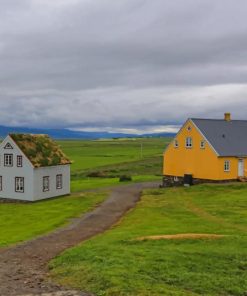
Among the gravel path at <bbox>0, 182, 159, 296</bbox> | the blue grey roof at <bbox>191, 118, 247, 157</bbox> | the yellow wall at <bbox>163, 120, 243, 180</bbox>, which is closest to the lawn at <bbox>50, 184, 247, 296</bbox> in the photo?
the gravel path at <bbox>0, 182, 159, 296</bbox>

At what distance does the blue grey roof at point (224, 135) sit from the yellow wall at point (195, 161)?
955mm

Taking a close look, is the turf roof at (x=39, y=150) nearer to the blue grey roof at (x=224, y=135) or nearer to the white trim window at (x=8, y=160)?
the white trim window at (x=8, y=160)

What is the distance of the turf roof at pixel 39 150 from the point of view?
60.0 metres

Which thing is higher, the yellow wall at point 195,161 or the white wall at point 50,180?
the yellow wall at point 195,161

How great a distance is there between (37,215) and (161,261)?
26.2 metres

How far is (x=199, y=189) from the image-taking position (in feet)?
195

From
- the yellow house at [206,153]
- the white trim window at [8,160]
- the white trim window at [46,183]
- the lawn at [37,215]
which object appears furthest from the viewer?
the yellow house at [206,153]

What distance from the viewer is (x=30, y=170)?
58.8 metres

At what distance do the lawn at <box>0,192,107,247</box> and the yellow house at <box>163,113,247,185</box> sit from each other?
620 inches

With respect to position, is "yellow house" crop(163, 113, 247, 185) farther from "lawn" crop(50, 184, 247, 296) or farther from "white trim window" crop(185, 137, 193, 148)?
"lawn" crop(50, 184, 247, 296)

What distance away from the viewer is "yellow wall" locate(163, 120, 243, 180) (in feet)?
213

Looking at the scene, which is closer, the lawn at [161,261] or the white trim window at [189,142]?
the lawn at [161,261]

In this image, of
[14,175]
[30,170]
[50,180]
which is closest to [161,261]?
[30,170]

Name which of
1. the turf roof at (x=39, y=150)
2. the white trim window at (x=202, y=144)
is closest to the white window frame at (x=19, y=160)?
the turf roof at (x=39, y=150)
